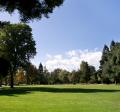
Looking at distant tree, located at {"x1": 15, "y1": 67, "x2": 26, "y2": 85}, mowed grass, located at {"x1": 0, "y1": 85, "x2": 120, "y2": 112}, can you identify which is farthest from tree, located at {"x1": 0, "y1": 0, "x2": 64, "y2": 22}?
distant tree, located at {"x1": 15, "y1": 67, "x2": 26, "y2": 85}

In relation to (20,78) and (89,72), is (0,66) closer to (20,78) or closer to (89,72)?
(20,78)

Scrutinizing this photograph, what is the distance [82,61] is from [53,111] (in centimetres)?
17277

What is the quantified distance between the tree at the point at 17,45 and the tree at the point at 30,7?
8487cm

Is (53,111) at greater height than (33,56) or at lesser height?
lesser

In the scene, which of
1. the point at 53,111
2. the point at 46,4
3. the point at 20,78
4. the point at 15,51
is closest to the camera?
the point at 46,4

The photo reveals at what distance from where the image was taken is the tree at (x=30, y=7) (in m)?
10.5

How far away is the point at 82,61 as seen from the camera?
198000 millimetres

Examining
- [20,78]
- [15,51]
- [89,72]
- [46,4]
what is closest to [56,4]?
[46,4]

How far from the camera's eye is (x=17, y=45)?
9731 centimetres

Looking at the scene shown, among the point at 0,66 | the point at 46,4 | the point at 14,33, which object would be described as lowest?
the point at 46,4

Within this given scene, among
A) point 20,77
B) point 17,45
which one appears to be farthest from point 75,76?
point 17,45

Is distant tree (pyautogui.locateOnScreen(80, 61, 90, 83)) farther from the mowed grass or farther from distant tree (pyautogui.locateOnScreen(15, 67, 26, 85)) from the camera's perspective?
the mowed grass

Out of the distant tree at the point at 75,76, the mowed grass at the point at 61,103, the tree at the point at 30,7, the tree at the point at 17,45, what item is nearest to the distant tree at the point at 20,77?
the distant tree at the point at 75,76

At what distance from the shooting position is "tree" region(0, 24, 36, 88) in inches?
3792
